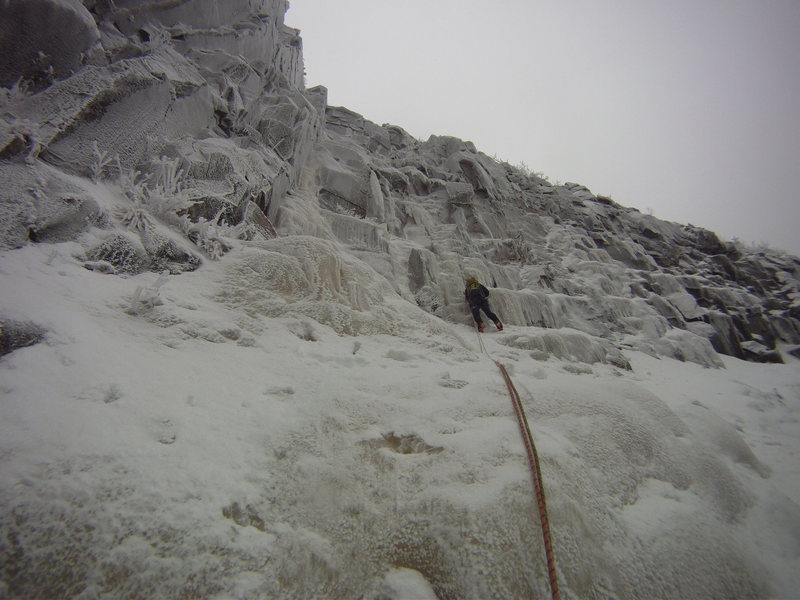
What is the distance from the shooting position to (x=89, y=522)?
1.31 meters

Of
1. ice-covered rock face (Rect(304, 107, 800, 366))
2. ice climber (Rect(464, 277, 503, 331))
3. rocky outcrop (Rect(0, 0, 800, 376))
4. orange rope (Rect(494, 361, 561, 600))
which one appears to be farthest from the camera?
ice-covered rock face (Rect(304, 107, 800, 366))

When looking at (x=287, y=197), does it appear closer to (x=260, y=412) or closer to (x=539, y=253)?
(x=260, y=412)

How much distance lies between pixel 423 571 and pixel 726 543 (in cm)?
190

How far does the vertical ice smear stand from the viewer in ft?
4.79

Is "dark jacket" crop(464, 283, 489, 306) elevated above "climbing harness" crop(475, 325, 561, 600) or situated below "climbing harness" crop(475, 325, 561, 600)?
above

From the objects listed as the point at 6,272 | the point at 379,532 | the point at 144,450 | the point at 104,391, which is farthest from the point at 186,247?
the point at 379,532

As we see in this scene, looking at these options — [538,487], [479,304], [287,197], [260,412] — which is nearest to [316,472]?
[260,412]

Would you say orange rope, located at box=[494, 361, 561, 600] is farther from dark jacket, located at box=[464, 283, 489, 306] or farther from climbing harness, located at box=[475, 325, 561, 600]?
dark jacket, located at box=[464, 283, 489, 306]

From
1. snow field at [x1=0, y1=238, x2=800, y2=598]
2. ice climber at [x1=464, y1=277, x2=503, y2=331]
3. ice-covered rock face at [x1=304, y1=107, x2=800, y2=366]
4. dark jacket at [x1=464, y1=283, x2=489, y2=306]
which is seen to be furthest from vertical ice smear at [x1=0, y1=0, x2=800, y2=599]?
ice-covered rock face at [x1=304, y1=107, x2=800, y2=366]

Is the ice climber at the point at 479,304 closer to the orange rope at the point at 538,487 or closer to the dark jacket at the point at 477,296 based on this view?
the dark jacket at the point at 477,296

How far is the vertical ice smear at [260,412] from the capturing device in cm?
146

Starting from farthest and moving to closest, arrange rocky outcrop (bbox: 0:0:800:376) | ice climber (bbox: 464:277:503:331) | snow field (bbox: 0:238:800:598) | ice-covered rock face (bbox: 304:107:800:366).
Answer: ice-covered rock face (bbox: 304:107:800:366)
ice climber (bbox: 464:277:503:331)
rocky outcrop (bbox: 0:0:800:376)
snow field (bbox: 0:238:800:598)

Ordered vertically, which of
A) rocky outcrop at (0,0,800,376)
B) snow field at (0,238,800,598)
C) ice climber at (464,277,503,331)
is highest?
rocky outcrop at (0,0,800,376)

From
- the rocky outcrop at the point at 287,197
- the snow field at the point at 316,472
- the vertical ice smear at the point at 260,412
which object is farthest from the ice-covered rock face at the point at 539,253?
the snow field at the point at 316,472
